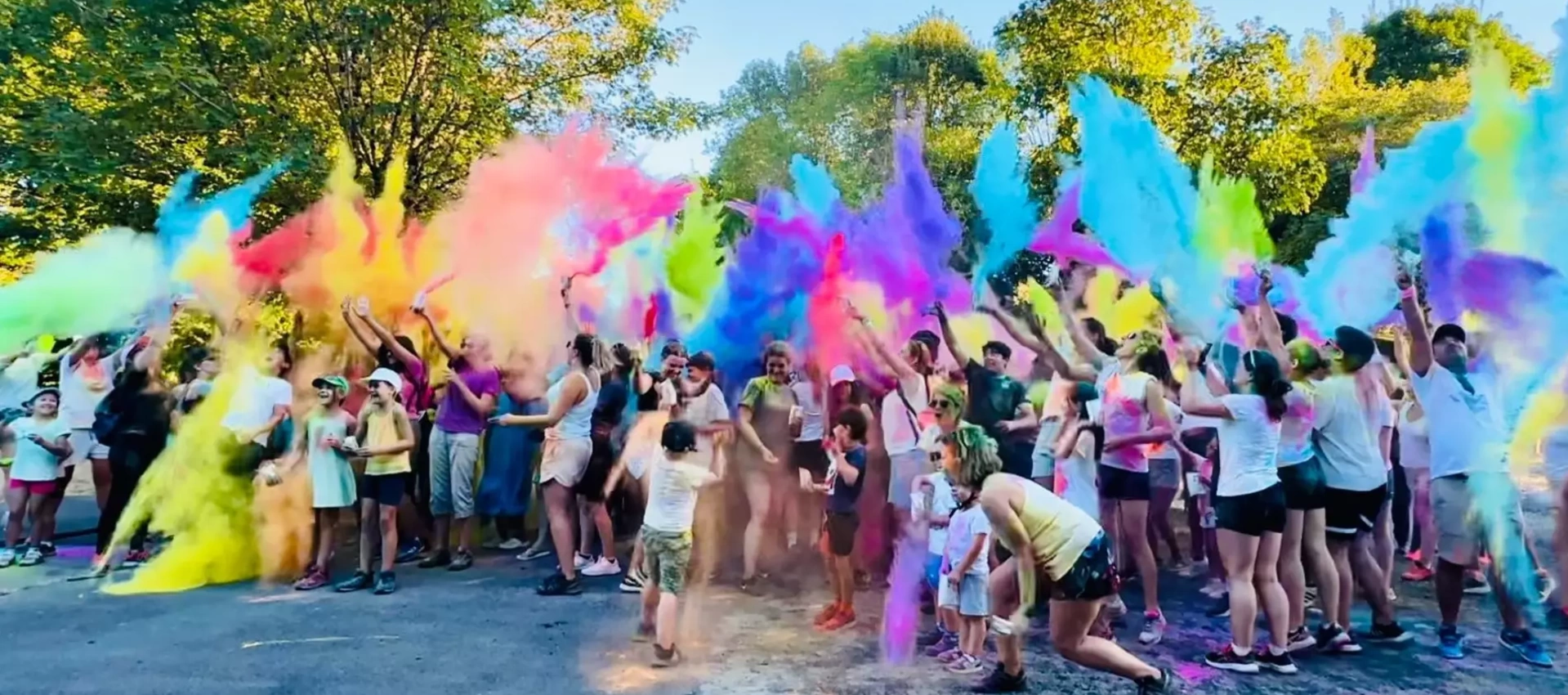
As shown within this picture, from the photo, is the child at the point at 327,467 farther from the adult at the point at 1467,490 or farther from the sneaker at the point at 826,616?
the adult at the point at 1467,490

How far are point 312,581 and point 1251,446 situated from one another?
5.55 meters

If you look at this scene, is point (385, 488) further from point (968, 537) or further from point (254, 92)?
point (254, 92)

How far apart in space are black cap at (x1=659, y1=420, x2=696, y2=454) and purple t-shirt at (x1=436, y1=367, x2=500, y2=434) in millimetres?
2554

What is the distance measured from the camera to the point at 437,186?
38.7ft

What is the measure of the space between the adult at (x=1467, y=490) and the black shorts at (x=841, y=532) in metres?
2.95

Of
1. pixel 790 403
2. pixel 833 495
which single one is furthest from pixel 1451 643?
pixel 790 403

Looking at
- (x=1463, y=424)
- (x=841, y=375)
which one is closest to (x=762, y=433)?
(x=841, y=375)

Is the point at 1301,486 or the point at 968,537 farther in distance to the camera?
the point at 1301,486

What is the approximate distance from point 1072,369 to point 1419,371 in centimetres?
170

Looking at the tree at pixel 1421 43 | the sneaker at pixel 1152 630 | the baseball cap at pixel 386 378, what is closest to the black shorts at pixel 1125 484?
the sneaker at pixel 1152 630

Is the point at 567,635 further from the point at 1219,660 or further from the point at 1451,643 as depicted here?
the point at 1451,643

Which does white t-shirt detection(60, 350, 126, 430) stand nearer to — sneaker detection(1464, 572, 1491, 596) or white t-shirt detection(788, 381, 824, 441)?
A: white t-shirt detection(788, 381, 824, 441)

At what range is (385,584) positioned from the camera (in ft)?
20.5

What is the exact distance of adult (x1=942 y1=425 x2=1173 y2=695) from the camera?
4004 millimetres
